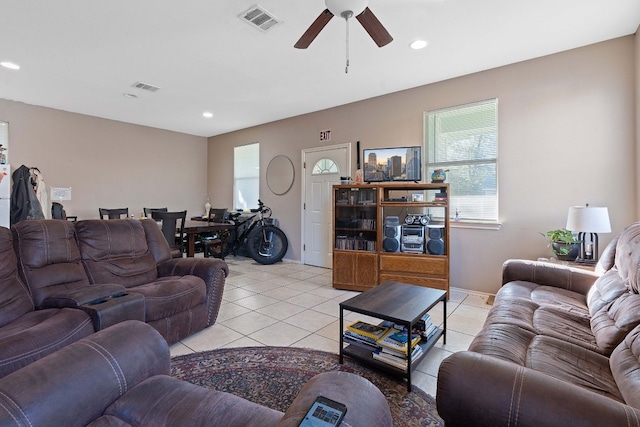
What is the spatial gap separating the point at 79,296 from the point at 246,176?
4728 mm

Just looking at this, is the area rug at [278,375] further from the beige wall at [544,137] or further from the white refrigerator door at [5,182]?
the white refrigerator door at [5,182]

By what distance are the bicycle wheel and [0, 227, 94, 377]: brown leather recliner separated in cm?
372

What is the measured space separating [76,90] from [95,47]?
5.28 feet

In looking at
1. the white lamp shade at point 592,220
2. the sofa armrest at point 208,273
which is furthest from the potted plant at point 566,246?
the sofa armrest at point 208,273

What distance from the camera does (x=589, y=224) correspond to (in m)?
2.62

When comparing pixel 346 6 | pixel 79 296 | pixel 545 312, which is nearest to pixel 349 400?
pixel 545 312

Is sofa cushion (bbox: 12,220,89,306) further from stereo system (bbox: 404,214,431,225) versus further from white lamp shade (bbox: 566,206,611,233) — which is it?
white lamp shade (bbox: 566,206,611,233)

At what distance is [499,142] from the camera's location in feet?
11.5

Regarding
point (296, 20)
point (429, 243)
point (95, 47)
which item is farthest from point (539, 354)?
point (95, 47)

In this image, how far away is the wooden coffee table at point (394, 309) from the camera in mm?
1871

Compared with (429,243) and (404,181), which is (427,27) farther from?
(429,243)

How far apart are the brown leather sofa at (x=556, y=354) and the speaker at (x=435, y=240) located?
0.92 m

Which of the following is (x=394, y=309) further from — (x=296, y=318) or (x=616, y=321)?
(x=296, y=318)

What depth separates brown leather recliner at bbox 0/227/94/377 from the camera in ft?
→ 4.77
